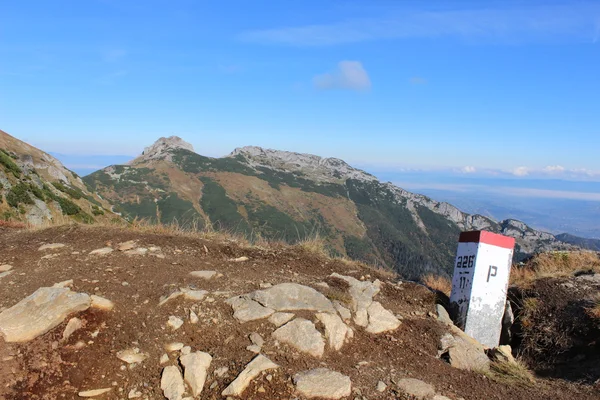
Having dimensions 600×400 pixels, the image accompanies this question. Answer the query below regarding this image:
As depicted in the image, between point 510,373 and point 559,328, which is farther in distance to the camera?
point 559,328

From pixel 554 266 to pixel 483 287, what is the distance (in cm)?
333

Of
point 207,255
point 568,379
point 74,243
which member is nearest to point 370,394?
point 568,379

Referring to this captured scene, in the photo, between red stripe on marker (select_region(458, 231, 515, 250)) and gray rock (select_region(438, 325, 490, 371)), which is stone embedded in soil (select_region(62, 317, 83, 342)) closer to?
gray rock (select_region(438, 325, 490, 371))

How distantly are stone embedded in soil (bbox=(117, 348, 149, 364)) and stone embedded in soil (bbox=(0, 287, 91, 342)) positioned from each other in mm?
1046

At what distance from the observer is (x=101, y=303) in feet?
17.4

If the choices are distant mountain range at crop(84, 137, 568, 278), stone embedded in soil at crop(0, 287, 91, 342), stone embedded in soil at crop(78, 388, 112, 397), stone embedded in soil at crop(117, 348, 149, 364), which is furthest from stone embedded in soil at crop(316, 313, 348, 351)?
distant mountain range at crop(84, 137, 568, 278)

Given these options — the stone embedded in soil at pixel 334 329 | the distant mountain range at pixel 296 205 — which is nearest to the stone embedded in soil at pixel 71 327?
the stone embedded in soil at pixel 334 329

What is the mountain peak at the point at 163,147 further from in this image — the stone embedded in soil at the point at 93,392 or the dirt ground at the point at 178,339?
the stone embedded in soil at the point at 93,392

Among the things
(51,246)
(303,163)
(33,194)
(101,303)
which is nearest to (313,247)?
(101,303)

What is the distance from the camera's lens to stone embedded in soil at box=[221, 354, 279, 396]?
420 cm

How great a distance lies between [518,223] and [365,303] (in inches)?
4686

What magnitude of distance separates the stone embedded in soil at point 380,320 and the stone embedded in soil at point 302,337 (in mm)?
1187

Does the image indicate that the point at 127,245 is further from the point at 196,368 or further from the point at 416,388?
the point at 416,388

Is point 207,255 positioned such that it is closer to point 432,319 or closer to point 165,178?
point 432,319
